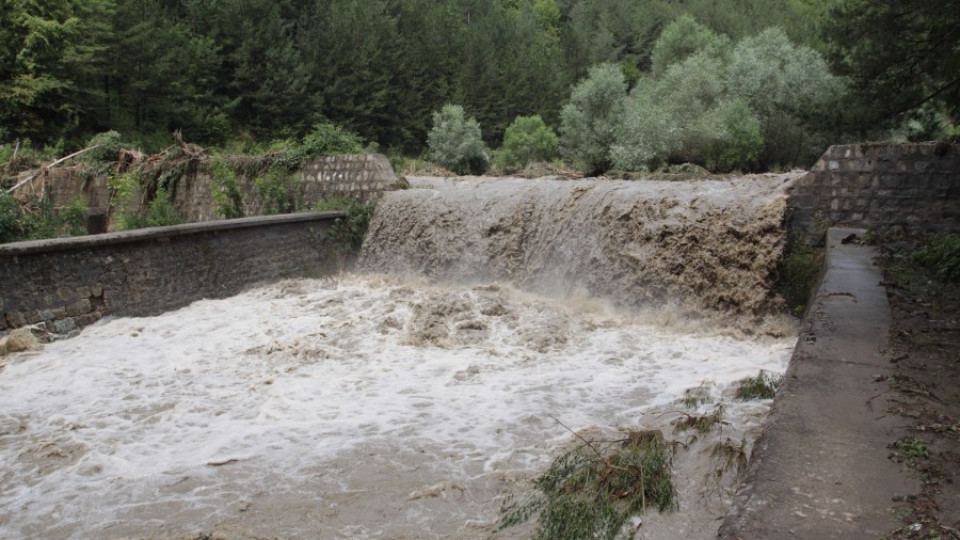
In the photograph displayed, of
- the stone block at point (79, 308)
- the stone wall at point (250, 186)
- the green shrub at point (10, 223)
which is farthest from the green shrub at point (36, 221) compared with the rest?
the stone block at point (79, 308)

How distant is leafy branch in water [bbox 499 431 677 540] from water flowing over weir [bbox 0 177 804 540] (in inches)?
3.7

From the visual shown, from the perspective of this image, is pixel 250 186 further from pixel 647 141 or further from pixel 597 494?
pixel 647 141

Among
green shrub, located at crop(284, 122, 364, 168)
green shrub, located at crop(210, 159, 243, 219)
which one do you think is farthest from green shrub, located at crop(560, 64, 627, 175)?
green shrub, located at crop(210, 159, 243, 219)

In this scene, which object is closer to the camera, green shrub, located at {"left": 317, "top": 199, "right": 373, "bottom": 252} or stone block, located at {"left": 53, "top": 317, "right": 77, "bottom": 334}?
stone block, located at {"left": 53, "top": 317, "right": 77, "bottom": 334}

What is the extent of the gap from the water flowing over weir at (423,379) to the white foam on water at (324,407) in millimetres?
20

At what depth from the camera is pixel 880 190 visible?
22.2 ft

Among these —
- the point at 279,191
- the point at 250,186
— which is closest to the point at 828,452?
the point at 279,191

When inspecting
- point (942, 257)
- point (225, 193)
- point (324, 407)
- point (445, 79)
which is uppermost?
point (445, 79)

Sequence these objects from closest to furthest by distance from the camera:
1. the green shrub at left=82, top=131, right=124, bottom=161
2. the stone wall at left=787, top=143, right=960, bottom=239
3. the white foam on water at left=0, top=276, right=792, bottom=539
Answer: the white foam on water at left=0, top=276, right=792, bottom=539, the stone wall at left=787, top=143, right=960, bottom=239, the green shrub at left=82, top=131, right=124, bottom=161

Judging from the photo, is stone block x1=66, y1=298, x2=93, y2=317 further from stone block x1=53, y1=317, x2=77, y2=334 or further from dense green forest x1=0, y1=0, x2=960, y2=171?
dense green forest x1=0, y1=0, x2=960, y2=171

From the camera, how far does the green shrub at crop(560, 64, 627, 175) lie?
20.6 meters

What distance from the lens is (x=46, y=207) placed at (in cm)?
966

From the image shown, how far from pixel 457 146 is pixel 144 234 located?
57.8 feet

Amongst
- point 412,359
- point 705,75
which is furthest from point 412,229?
point 705,75
